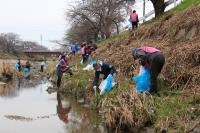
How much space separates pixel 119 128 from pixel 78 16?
46358mm

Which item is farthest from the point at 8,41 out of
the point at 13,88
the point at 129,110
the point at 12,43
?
the point at 129,110

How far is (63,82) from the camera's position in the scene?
25.4m

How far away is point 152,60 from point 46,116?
4.87 metres

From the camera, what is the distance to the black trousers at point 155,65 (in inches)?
546

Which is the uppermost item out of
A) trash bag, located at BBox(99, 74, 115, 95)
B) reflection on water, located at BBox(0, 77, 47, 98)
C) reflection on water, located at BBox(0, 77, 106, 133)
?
trash bag, located at BBox(99, 74, 115, 95)

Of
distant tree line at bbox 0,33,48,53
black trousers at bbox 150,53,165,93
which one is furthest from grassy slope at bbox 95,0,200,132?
distant tree line at bbox 0,33,48,53

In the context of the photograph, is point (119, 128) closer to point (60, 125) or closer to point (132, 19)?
point (60, 125)

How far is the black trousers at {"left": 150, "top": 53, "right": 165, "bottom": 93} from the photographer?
13.9 metres

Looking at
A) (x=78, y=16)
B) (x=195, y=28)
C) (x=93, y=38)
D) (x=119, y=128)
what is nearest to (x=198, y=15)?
(x=195, y=28)

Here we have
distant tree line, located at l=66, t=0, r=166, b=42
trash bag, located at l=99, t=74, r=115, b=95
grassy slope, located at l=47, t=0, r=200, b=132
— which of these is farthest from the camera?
distant tree line, located at l=66, t=0, r=166, b=42

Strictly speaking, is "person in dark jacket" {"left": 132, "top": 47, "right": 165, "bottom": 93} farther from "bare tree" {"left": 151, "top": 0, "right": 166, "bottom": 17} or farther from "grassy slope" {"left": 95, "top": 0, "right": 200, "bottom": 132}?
"bare tree" {"left": 151, "top": 0, "right": 166, "bottom": 17}

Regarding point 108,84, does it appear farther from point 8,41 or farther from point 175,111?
point 8,41

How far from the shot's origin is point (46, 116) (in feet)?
54.4

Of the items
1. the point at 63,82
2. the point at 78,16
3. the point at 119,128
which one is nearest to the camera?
the point at 119,128
